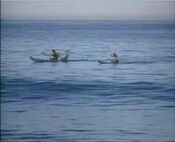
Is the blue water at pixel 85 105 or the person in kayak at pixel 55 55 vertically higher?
the person in kayak at pixel 55 55

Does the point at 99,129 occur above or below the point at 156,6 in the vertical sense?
below

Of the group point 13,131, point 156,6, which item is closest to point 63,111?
point 13,131

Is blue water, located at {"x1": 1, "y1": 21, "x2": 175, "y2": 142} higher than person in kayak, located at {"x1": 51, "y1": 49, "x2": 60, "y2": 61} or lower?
lower

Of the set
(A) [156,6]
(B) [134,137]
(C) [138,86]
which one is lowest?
(B) [134,137]

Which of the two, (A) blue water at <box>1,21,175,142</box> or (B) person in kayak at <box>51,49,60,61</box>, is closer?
(A) blue water at <box>1,21,175,142</box>

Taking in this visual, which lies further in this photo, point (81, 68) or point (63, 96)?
point (81, 68)

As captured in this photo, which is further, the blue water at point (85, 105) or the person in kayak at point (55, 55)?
the person in kayak at point (55, 55)

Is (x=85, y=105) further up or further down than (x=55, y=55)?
further down

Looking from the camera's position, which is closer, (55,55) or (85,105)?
(85,105)

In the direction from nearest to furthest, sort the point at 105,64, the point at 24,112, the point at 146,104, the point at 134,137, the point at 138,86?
the point at 134,137 → the point at 24,112 → the point at 146,104 → the point at 138,86 → the point at 105,64

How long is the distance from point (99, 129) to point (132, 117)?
0.90ft

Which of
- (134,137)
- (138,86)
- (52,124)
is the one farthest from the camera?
(138,86)

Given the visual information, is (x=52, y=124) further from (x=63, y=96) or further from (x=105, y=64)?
(x=105, y=64)

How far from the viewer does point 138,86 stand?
4.18 metres
